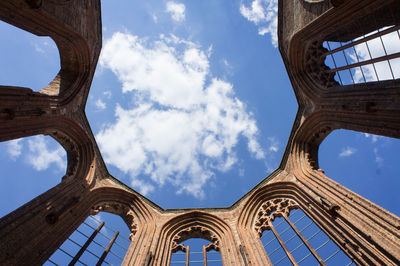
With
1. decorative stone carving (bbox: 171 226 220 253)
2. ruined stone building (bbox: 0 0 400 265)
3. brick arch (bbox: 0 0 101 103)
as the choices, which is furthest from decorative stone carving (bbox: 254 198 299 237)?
brick arch (bbox: 0 0 101 103)

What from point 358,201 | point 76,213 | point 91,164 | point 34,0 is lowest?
point 358,201

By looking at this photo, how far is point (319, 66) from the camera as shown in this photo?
11516 mm

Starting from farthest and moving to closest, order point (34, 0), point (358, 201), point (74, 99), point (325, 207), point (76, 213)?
point (74, 99) → point (76, 213) → point (325, 207) → point (358, 201) → point (34, 0)

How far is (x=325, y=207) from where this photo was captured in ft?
31.4

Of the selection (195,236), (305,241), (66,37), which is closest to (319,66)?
(305,241)

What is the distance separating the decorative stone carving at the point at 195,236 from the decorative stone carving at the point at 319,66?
26.1ft

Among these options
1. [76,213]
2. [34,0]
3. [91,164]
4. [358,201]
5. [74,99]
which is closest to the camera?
[34,0]

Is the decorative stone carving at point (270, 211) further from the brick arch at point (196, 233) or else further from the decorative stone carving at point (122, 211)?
the decorative stone carving at point (122, 211)

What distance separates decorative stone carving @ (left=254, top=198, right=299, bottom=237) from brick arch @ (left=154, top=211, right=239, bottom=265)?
1.31m

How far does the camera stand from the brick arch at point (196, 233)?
10.8m

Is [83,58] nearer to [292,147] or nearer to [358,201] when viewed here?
[292,147]

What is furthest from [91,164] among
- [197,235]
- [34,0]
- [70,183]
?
[34,0]

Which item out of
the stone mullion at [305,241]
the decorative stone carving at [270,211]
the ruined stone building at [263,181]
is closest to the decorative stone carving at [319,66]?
the ruined stone building at [263,181]

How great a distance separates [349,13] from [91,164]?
38.8 feet
